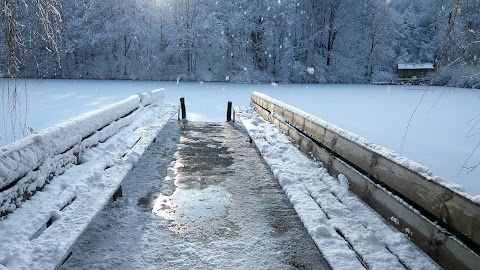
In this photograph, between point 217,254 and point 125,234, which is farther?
point 125,234

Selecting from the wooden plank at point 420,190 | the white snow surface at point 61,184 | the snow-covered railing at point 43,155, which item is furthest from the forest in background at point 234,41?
the wooden plank at point 420,190

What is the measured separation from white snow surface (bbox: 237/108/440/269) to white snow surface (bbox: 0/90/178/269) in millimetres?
1913

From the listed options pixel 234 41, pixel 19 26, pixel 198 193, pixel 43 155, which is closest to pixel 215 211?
pixel 198 193

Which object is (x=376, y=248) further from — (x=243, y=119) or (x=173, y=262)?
(x=243, y=119)

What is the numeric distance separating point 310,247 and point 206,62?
42.2 meters

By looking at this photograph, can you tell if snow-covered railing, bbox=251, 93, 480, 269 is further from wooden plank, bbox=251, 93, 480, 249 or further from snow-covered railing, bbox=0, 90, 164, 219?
snow-covered railing, bbox=0, 90, 164, 219

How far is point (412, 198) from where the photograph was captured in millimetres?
2494

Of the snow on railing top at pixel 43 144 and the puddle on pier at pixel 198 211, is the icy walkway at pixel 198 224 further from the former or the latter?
the snow on railing top at pixel 43 144

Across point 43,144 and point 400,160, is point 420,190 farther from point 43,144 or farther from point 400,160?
point 43,144

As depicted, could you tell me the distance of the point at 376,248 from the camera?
2.51 meters

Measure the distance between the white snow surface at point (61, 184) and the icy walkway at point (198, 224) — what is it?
15.1 inches

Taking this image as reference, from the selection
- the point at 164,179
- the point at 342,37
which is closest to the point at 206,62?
the point at 342,37

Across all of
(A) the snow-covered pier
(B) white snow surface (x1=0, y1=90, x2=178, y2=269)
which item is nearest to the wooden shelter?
(A) the snow-covered pier

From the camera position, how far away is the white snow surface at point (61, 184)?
2.33m
